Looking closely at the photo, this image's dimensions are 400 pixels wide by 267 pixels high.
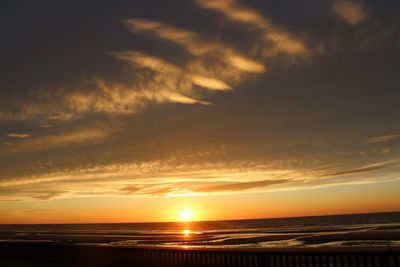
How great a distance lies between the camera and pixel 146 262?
17734 mm

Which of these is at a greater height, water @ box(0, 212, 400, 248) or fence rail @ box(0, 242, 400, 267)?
fence rail @ box(0, 242, 400, 267)

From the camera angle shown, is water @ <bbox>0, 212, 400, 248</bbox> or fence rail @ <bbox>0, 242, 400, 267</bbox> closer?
fence rail @ <bbox>0, 242, 400, 267</bbox>

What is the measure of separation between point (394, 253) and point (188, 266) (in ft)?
25.7

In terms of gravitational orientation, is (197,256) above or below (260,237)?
above

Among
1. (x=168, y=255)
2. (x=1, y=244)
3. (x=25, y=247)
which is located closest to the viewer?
(x=168, y=255)

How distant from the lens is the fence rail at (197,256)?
12742 millimetres

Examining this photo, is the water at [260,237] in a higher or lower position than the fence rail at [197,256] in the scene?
lower

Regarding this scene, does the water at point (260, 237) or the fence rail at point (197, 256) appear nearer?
the fence rail at point (197, 256)

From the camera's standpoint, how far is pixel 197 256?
1614 cm

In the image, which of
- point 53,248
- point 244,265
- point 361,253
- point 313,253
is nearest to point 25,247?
point 53,248

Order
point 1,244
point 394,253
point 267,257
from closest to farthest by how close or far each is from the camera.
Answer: point 394,253, point 267,257, point 1,244

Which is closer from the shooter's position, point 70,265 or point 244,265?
point 244,265

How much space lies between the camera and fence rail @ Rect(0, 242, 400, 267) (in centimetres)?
1274

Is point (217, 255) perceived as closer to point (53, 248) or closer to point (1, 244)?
point (53, 248)
